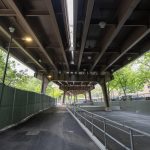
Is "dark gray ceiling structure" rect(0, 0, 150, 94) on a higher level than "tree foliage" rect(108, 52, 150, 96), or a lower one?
lower

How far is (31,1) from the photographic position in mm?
6840

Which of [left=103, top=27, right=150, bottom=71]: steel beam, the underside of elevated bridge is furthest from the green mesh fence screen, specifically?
[left=103, top=27, right=150, bottom=71]: steel beam

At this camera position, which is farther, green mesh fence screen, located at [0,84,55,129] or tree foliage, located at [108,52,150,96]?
tree foliage, located at [108,52,150,96]

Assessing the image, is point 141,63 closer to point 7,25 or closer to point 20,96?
point 20,96

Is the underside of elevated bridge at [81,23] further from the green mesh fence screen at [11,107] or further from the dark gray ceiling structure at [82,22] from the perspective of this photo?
the green mesh fence screen at [11,107]

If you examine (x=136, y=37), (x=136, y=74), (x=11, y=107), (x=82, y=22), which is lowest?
(x=11, y=107)

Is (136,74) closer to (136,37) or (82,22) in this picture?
(136,37)

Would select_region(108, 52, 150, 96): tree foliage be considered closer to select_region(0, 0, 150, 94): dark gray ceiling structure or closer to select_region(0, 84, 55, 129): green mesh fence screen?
select_region(0, 0, 150, 94): dark gray ceiling structure

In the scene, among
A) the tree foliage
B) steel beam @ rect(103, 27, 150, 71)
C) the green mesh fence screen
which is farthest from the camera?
the tree foliage

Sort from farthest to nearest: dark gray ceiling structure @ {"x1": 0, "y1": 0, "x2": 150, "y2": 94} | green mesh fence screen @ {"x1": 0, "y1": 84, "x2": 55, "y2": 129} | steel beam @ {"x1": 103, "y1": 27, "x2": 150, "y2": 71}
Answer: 1. green mesh fence screen @ {"x1": 0, "y1": 84, "x2": 55, "y2": 129}
2. steel beam @ {"x1": 103, "y1": 27, "x2": 150, "y2": 71}
3. dark gray ceiling structure @ {"x1": 0, "y1": 0, "x2": 150, "y2": 94}

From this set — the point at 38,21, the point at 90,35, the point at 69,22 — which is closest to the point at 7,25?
the point at 38,21

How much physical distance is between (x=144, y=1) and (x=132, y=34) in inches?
136

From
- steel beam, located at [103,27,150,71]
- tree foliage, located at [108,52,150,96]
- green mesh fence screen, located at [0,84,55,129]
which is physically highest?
tree foliage, located at [108,52,150,96]

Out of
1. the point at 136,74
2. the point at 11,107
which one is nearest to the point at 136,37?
the point at 11,107
